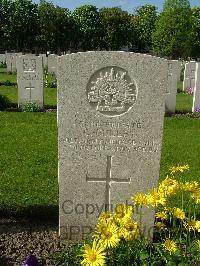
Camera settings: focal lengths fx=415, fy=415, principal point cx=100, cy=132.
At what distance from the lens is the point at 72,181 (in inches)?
157

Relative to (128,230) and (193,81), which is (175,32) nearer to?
A: (193,81)

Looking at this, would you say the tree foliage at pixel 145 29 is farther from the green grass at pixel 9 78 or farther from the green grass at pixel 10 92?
the green grass at pixel 10 92

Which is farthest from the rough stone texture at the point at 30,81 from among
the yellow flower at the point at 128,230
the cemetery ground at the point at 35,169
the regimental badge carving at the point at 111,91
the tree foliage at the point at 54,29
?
the tree foliage at the point at 54,29

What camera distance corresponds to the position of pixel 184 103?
1405 centimetres

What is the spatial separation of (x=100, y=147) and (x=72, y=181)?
434 millimetres

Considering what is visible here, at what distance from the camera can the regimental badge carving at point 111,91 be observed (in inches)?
146

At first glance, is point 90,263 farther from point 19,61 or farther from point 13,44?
point 13,44

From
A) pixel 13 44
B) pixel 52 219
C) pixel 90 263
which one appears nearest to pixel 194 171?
pixel 52 219

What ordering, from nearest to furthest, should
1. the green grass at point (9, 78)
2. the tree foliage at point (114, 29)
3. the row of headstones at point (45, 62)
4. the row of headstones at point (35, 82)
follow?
the row of headstones at point (35, 82) < the green grass at point (9, 78) < the row of headstones at point (45, 62) < the tree foliage at point (114, 29)

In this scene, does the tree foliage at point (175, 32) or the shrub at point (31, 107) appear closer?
the shrub at point (31, 107)

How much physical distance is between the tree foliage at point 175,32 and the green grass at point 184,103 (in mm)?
31288

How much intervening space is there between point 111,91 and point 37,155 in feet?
11.9

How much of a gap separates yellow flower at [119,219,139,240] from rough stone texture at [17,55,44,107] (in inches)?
378

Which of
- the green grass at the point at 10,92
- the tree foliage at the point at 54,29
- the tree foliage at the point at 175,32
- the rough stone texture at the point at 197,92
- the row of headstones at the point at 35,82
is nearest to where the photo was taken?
the rough stone texture at the point at 197,92
